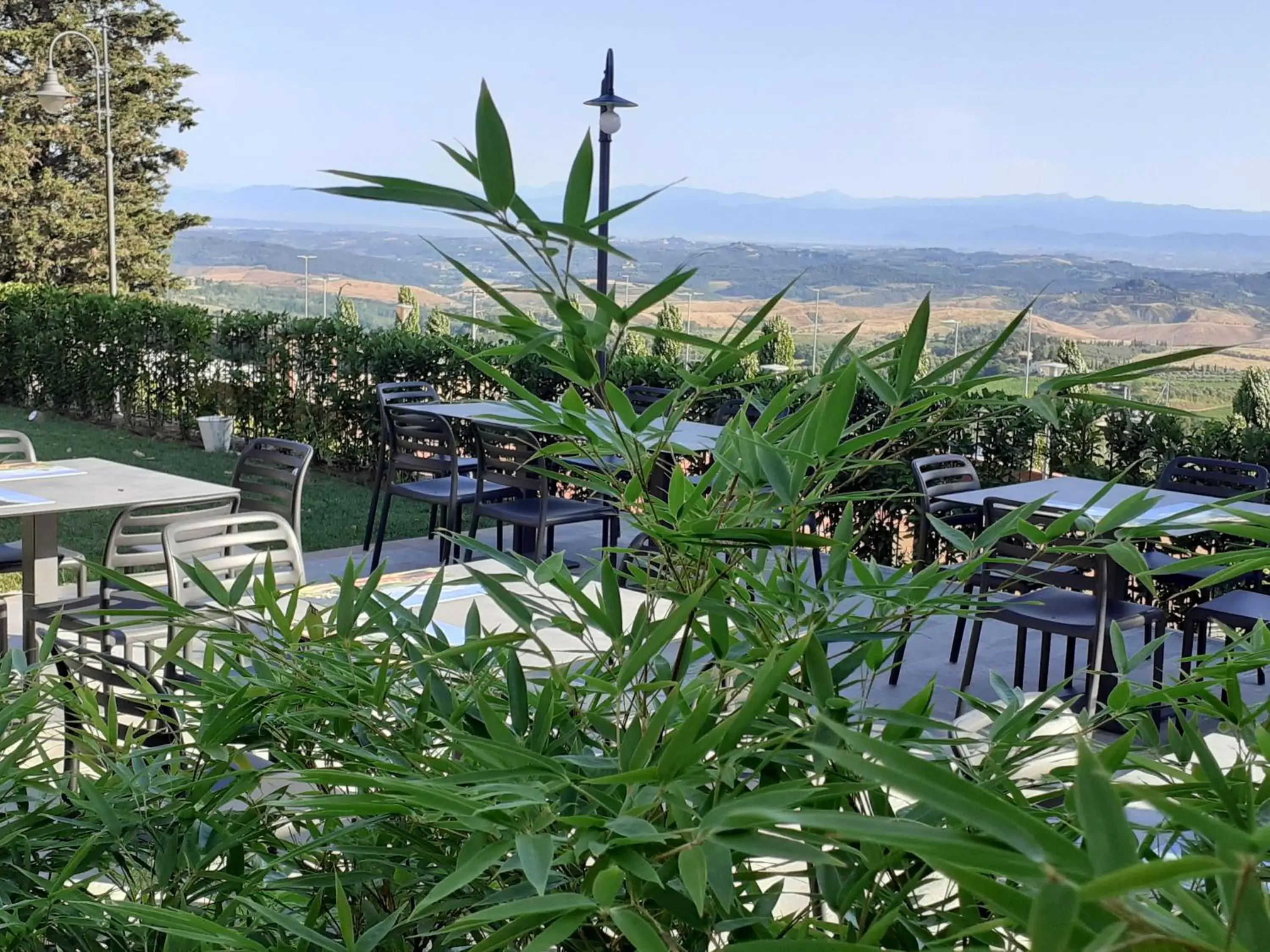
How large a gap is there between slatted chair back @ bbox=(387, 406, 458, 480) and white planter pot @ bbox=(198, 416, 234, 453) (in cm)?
443

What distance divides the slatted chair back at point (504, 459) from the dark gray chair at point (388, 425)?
0.39 m

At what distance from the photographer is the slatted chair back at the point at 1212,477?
509cm

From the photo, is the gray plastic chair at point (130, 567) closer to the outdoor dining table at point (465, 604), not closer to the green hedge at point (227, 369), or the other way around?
the outdoor dining table at point (465, 604)

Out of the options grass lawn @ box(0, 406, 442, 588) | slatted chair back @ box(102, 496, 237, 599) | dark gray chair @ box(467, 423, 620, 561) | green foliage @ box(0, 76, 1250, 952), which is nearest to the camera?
green foliage @ box(0, 76, 1250, 952)

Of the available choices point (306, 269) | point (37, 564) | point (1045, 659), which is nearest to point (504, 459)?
point (37, 564)

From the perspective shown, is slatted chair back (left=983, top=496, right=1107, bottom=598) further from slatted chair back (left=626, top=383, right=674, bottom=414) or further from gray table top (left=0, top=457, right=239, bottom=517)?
slatted chair back (left=626, top=383, right=674, bottom=414)

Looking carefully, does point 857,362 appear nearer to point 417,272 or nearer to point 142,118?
point 417,272

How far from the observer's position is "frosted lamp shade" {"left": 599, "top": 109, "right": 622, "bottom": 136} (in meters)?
8.27

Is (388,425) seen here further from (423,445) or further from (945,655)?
(945,655)

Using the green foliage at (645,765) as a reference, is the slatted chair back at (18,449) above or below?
below

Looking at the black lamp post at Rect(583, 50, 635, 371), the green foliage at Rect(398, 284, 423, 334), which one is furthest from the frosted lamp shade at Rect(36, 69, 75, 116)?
the black lamp post at Rect(583, 50, 635, 371)

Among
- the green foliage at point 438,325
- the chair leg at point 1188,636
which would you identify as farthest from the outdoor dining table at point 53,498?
the green foliage at point 438,325

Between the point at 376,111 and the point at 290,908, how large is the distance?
180 ft

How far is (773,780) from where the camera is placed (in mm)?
625
